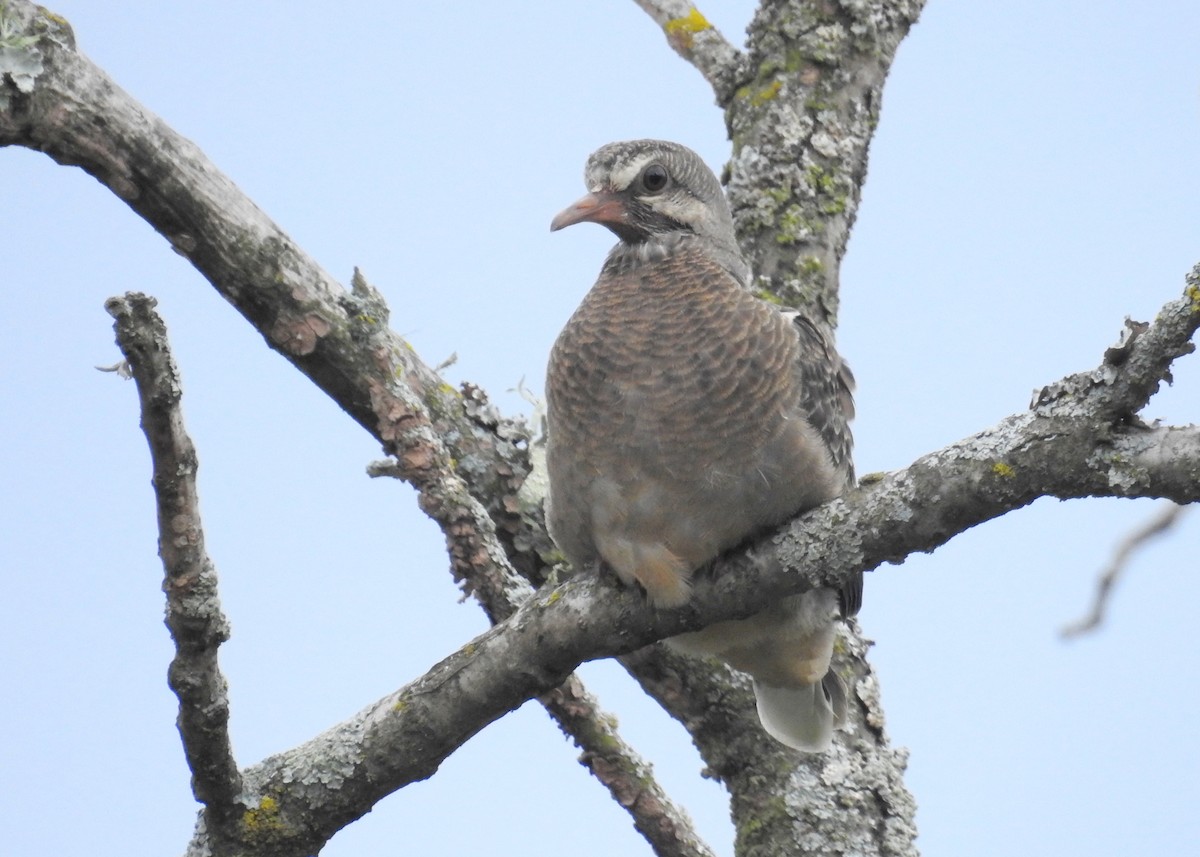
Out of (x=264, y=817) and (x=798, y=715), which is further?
(x=798, y=715)

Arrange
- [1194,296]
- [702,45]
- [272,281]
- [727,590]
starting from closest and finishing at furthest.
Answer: [1194,296]
[727,590]
[272,281]
[702,45]

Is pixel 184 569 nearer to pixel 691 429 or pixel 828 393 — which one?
pixel 691 429

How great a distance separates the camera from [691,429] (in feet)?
11.7

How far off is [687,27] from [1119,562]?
281cm

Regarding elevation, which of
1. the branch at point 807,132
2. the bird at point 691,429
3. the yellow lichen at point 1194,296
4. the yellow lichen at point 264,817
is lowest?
the yellow lichen at point 264,817

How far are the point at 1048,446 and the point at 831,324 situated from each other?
231 centimetres

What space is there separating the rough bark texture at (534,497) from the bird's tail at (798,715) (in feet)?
0.28

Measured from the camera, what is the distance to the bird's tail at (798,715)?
164 inches

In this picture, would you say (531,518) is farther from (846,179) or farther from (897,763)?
(846,179)

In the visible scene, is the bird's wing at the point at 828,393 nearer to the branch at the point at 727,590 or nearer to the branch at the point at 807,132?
the branch at the point at 727,590

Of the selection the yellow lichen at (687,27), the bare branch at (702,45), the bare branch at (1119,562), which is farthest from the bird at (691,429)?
the yellow lichen at (687,27)

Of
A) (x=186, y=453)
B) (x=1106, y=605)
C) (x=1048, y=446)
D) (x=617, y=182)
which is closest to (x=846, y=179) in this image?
(x=617, y=182)

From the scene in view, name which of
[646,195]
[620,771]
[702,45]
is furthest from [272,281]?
[702,45]

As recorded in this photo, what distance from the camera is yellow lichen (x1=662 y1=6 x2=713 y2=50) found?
5.74 metres
